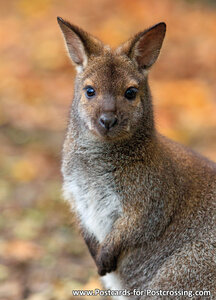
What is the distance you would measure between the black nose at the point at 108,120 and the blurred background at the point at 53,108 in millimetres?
1686

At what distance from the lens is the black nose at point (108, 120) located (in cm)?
455

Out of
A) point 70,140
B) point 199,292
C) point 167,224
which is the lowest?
point 199,292

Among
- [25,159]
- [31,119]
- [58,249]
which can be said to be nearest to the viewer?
[58,249]

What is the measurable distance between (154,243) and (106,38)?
26.9ft

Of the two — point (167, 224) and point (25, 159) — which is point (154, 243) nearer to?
point (167, 224)

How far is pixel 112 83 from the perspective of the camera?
471 centimetres

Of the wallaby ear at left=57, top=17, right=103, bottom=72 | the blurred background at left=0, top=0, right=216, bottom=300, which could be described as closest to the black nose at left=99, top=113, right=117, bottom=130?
the wallaby ear at left=57, top=17, right=103, bottom=72

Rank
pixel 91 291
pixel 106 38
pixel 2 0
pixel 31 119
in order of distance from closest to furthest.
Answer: pixel 91 291, pixel 31 119, pixel 106 38, pixel 2 0

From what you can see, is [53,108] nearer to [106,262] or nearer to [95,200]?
[95,200]

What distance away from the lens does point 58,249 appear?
6.74m

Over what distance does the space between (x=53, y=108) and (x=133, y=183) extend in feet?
18.9

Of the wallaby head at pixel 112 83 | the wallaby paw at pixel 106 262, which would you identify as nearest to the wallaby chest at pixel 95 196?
the wallaby paw at pixel 106 262

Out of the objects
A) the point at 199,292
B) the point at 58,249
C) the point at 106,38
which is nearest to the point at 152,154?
the point at 199,292

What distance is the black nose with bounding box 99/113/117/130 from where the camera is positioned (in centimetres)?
455
